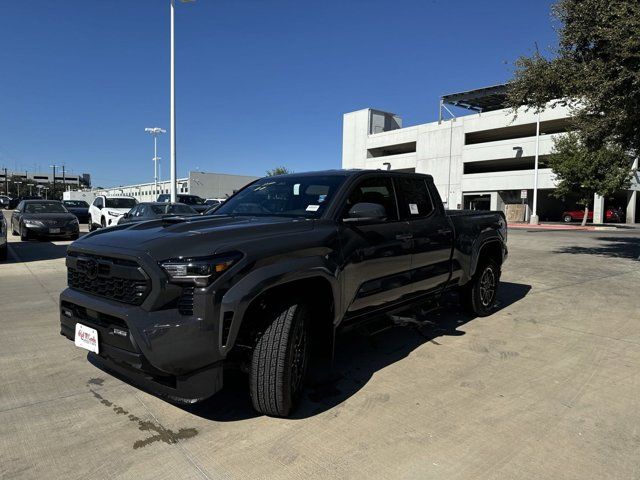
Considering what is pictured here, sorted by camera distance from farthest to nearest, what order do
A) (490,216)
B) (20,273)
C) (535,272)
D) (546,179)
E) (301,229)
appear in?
(546,179) < (535,272) < (20,273) < (490,216) < (301,229)

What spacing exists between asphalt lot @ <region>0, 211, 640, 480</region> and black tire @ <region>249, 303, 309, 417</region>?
17 centimetres

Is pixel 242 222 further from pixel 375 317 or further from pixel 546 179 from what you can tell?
pixel 546 179

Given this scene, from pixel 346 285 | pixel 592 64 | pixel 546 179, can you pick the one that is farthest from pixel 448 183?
pixel 346 285

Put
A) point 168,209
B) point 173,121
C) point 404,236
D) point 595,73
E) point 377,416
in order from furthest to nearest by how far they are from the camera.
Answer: point 173,121
point 168,209
point 595,73
point 404,236
point 377,416

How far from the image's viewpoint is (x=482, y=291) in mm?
6020

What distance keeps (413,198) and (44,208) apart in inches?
635

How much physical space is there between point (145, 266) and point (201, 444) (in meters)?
1.17

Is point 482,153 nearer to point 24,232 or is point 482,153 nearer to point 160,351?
point 24,232

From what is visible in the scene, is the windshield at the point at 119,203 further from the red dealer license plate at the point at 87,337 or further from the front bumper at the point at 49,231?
the red dealer license plate at the point at 87,337

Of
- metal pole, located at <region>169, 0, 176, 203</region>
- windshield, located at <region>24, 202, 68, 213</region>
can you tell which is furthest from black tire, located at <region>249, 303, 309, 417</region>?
metal pole, located at <region>169, 0, 176, 203</region>

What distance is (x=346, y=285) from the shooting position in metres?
3.57

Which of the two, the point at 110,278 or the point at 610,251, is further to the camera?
the point at 610,251

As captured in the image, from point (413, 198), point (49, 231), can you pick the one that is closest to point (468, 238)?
point (413, 198)

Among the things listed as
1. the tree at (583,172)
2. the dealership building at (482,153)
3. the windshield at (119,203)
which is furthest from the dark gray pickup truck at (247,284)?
the dealership building at (482,153)
